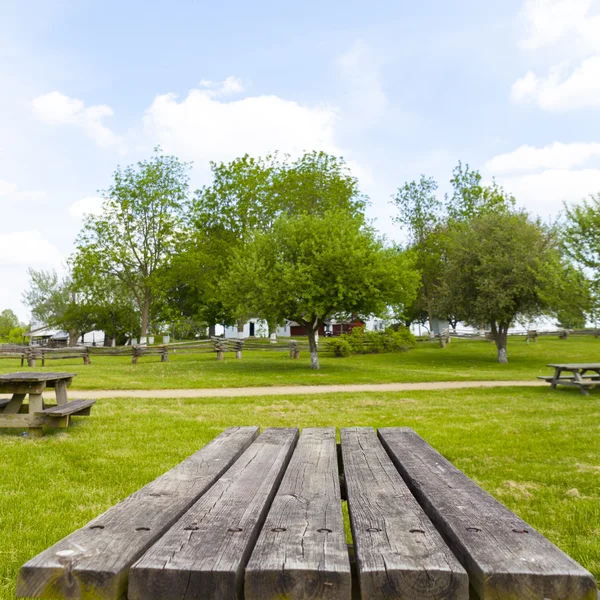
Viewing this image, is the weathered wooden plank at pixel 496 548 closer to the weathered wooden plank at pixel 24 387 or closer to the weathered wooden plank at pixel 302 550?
the weathered wooden plank at pixel 302 550

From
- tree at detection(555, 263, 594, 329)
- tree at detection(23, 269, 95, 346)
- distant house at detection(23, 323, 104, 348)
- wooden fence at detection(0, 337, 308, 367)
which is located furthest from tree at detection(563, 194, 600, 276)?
distant house at detection(23, 323, 104, 348)

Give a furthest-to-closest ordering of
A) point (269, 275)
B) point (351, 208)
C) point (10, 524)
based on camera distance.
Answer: point (351, 208), point (269, 275), point (10, 524)

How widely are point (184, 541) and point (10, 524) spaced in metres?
3.75

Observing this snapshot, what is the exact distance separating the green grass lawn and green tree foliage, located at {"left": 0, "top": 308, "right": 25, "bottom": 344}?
65038 mm

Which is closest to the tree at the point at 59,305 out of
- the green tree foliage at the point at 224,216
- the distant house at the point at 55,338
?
the distant house at the point at 55,338

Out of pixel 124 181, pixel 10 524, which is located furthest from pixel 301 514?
pixel 124 181

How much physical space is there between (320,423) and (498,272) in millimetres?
22627

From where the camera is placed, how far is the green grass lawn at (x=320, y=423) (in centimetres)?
480

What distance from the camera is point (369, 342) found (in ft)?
120

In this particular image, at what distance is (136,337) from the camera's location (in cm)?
6300

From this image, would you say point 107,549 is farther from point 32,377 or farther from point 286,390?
point 286,390

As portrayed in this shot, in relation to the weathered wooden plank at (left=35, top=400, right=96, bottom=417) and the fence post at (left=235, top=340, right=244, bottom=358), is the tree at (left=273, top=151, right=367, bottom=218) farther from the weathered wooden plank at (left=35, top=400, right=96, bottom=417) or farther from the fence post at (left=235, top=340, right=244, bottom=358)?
the weathered wooden plank at (left=35, top=400, right=96, bottom=417)

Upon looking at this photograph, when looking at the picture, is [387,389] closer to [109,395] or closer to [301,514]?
[109,395]

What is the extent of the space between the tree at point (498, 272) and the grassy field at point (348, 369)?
9.46ft
